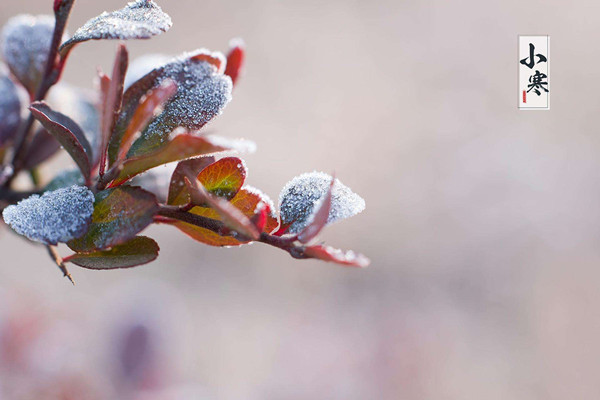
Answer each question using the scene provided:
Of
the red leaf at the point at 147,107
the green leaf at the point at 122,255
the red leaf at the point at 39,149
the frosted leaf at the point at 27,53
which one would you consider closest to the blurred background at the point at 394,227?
the red leaf at the point at 39,149

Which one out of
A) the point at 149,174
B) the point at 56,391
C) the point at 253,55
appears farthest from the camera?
the point at 253,55

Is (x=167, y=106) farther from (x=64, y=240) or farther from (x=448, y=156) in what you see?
(x=448, y=156)

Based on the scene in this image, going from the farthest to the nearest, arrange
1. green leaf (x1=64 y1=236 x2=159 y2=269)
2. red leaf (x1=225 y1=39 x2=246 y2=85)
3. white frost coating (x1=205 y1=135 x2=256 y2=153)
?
1. red leaf (x1=225 y1=39 x2=246 y2=85)
2. green leaf (x1=64 y1=236 x2=159 y2=269)
3. white frost coating (x1=205 y1=135 x2=256 y2=153)

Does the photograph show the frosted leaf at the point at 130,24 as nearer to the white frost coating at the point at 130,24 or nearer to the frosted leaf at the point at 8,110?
the white frost coating at the point at 130,24

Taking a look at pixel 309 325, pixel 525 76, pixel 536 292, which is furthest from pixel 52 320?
pixel 536 292

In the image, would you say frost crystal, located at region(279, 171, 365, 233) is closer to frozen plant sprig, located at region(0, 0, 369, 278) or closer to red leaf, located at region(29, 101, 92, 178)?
frozen plant sprig, located at region(0, 0, 369, 278)

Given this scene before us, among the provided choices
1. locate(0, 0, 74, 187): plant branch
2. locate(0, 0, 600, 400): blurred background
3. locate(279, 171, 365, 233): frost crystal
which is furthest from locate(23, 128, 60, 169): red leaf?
locate(0, 0, 600, 400): blurred background

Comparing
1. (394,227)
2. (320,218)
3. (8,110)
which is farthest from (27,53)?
(394,227)
